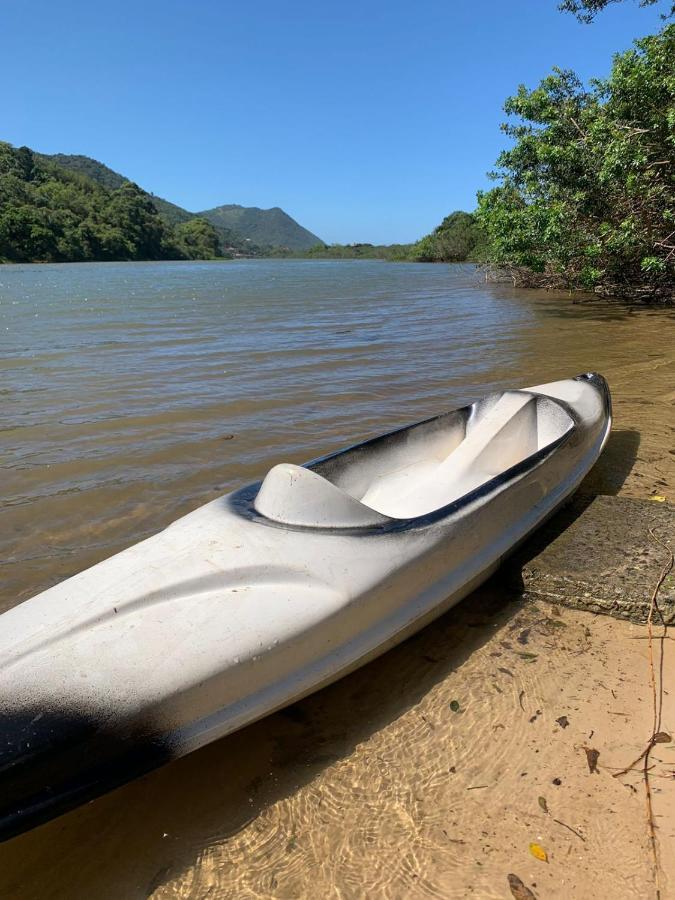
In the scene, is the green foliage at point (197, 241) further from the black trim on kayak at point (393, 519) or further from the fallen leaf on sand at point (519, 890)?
the fallen leaf on sand at point (519, 890)

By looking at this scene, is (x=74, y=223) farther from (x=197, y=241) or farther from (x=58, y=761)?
(x=58, y=761)

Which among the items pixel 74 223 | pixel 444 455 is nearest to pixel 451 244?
pixel 74 223

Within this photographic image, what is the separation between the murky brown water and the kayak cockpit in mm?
→ 618

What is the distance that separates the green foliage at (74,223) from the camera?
210ft

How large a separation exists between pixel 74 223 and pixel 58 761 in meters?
83.1

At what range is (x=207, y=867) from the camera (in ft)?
5.43

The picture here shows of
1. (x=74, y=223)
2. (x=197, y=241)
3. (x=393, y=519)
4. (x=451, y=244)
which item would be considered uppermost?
(x=197, y=241)

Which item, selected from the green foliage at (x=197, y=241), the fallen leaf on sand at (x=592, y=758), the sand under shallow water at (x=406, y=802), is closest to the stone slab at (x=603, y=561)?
the sand under shallow water at (x=406, y=802)

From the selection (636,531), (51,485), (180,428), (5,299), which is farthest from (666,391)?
(5,299)

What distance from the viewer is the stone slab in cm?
262

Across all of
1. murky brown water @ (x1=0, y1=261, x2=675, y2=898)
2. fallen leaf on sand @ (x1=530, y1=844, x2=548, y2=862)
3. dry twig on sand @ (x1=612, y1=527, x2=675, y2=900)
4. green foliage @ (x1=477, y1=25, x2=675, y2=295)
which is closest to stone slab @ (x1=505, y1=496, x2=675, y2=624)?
dry twig on sand @ (x1=612, y1=527, x2=675, y2=900)

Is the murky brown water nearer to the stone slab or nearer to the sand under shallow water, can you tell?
the sand under shallow water

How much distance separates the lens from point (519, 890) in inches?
60.7

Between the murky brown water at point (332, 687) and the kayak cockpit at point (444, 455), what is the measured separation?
0.62 m
